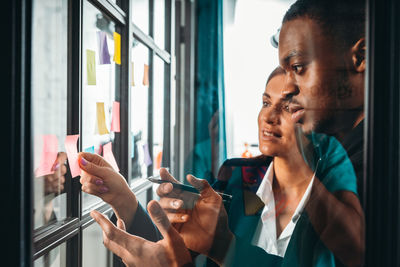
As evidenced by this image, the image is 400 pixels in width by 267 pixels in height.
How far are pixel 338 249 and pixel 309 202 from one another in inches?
6.8

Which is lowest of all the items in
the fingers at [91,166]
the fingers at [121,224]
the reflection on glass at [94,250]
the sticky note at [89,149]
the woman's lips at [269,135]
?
the reflection on glass at [94,250]

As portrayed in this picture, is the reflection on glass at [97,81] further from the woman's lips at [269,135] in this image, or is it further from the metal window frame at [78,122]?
the woman's lips at [269,135]

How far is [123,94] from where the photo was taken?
0.89 m

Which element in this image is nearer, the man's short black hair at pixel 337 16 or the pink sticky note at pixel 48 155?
the pink sticky note at pixel 48 155

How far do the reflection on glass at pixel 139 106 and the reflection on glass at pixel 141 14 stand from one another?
60mm

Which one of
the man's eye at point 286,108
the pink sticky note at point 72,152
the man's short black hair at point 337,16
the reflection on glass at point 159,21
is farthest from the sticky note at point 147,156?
the man's short black hair at point 337,16

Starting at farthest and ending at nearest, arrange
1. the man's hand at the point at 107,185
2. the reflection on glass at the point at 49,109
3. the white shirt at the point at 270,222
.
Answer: the white shirt at the point at 270,222 < the man's hand at the point at 107,185 < the reflection on glass at the point at 49,109

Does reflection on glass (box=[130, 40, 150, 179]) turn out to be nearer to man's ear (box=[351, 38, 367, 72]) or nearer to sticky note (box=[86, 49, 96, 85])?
sticky note (box=[86, 49, 96, 85])

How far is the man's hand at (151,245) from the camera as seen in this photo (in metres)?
0.87

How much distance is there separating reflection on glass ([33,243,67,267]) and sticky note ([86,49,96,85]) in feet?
1.58

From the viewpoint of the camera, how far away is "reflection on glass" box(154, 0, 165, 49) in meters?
0.91

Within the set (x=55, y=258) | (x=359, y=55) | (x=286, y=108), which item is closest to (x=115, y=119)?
(x=55, y=258)

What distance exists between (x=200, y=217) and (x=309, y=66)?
23.1 inches
